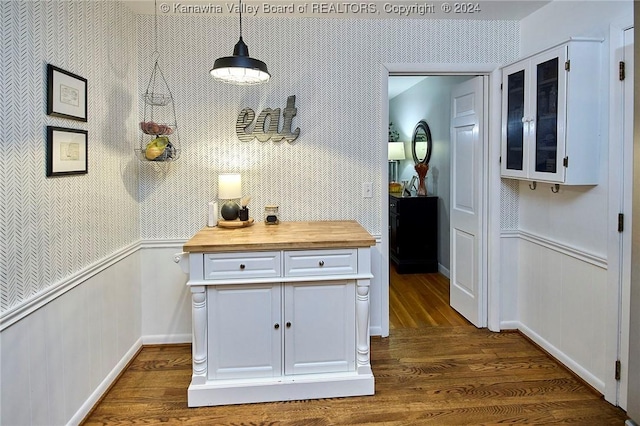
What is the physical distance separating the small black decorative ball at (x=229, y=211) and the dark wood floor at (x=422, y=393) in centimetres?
102

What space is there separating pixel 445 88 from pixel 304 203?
8.90 feet

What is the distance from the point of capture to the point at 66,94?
204 cm

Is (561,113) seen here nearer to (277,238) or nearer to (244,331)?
(277,238)

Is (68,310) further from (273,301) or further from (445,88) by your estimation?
(445,88)

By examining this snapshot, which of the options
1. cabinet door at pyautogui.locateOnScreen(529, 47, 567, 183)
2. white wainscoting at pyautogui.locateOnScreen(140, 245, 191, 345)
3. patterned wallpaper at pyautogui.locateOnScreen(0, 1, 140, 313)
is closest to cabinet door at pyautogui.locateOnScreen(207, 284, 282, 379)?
patterned wallpaper at pyautogui.locateOnScreen(0, 1, 140, 313)

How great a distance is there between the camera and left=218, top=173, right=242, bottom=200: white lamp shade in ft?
9.53

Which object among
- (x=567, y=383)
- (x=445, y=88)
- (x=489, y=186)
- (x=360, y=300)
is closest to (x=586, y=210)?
(x=489, y=186)

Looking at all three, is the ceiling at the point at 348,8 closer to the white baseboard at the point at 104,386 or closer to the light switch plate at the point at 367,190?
the light switch plate at the point at 367,190

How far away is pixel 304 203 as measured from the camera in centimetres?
318

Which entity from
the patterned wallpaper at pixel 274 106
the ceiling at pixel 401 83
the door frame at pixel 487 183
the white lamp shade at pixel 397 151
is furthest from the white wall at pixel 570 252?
the white lamp shade at pixel 397 151

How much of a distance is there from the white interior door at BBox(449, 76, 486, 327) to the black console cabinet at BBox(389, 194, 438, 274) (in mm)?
1241

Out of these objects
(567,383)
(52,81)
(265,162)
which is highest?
(52,81)

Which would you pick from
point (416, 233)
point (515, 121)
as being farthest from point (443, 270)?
point (515, 121)

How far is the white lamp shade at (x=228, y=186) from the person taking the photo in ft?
9.53
